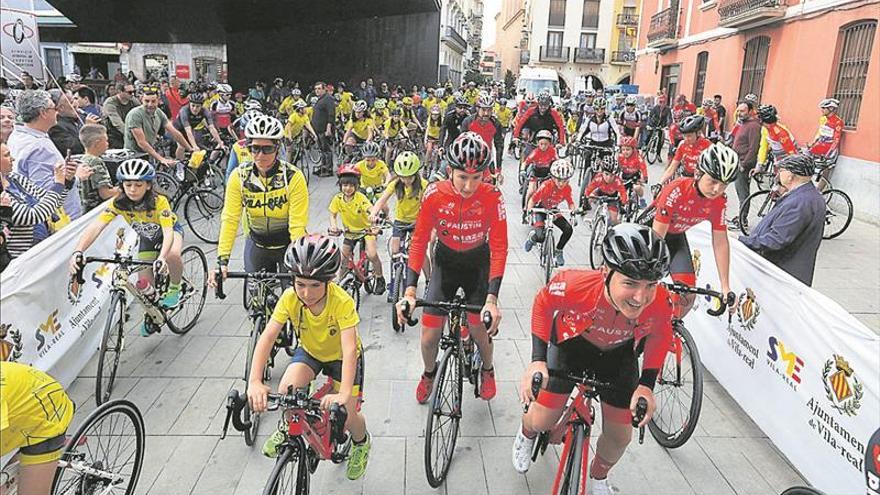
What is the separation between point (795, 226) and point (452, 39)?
5700 centimetres

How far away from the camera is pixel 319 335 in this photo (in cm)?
364

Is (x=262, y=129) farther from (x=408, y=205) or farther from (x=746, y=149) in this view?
(x=746, y=149)

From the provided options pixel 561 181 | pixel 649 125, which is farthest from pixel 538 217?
pixel 649 125

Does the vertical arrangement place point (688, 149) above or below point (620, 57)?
below

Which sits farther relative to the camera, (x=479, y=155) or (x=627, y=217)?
(x=627, y=217)

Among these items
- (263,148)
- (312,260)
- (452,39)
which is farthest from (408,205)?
(452,39)

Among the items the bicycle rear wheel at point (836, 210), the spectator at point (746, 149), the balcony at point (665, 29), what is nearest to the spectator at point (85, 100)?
the spectator at point (746, 149)

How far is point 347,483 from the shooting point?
13.4 feet

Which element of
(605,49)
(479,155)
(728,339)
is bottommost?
(728,339)

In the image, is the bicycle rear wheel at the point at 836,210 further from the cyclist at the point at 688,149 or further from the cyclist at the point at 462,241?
the cyclist at the point at 462,241

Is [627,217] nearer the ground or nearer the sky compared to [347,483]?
nearer the sky

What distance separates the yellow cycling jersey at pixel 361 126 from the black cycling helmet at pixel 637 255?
11.9 metres

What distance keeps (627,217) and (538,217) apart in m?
2.87

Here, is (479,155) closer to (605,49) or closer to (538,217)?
(538,217)
